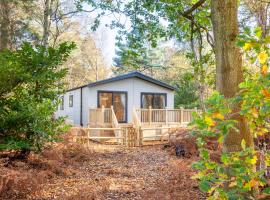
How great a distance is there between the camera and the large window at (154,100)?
17641mm

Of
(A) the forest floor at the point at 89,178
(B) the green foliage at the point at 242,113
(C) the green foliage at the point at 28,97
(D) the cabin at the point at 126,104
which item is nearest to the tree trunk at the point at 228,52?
(B) the green foliage at the point at 242,113

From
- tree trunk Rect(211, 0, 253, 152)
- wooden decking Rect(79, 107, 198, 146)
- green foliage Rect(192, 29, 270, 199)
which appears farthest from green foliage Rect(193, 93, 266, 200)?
wooden decking Rect(79, 107, 198, 146)

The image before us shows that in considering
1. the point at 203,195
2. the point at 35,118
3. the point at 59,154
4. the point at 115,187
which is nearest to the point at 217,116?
the point at 203,195

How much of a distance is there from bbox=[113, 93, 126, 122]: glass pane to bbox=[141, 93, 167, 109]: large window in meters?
1.26

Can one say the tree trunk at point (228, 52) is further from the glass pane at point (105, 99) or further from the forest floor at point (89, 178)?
the glass pane at point (105, 99)

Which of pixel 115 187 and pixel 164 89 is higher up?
pixel 164 89

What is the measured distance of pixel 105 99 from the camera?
54.5 ft

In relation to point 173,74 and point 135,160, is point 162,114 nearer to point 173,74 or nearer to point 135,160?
point 135,160

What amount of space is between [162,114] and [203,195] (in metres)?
11.2

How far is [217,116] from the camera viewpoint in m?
1.49

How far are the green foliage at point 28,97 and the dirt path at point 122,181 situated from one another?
110 cm

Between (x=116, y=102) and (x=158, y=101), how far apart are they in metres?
2.89

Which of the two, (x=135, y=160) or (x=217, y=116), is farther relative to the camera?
(x=135, y=160)

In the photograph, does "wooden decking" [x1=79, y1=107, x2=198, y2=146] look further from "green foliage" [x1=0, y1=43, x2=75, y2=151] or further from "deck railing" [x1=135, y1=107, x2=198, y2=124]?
"green foliage" [x1=0, y1=43, x2=75, y2=151]
